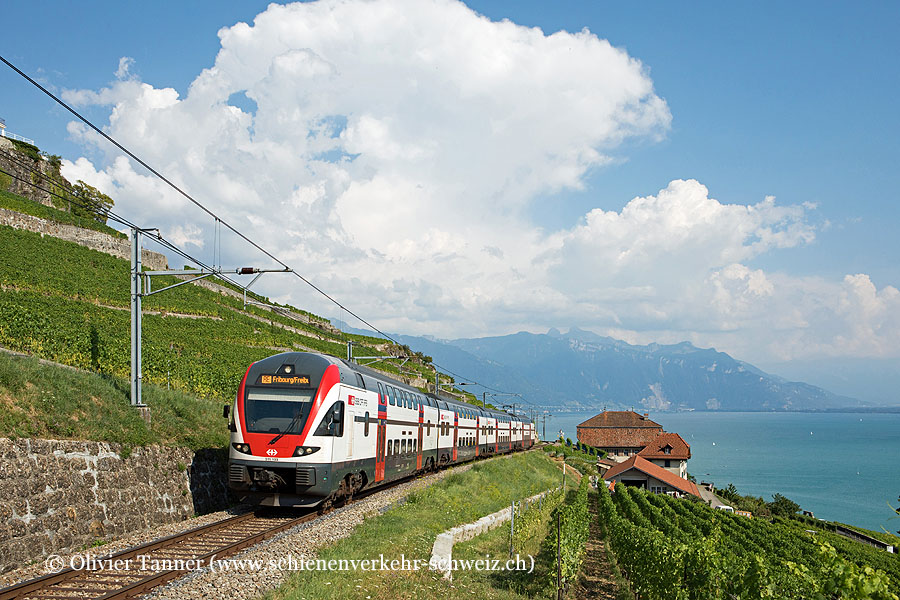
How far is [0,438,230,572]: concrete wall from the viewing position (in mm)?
11109

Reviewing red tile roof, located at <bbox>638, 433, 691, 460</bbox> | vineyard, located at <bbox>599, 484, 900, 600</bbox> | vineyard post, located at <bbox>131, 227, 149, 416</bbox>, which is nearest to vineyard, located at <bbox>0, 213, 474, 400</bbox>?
vineyard post, located at <bbox>131, 227, 149, 416</bbox>

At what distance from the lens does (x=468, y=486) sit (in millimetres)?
24891

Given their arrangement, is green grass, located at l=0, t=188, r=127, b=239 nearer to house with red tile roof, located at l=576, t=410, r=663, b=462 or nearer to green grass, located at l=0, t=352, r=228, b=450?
green grass, located at l=0, t=352, r=228, b=450

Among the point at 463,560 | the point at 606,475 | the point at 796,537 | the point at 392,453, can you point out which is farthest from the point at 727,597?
the point at 606,475

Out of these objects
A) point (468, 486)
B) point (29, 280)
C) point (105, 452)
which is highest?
point (29, 280)

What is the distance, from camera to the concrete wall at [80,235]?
51281 millimetres

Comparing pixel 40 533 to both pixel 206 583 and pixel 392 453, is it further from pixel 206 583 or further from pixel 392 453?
pixel 392 453

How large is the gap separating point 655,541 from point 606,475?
216 feet

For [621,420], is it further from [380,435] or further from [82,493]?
[82,493]

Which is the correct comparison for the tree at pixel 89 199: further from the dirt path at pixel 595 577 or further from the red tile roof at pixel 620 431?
the red tile roof at pixel 620 431

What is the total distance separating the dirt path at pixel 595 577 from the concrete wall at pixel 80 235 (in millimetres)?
46090

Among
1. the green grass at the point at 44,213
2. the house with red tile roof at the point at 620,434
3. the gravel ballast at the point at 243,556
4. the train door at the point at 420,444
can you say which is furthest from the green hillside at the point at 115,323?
the house with red tile roof at the point at 620,434

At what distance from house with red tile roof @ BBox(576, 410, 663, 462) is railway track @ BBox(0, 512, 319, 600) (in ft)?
336

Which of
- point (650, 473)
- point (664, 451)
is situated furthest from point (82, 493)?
point (664, 451)
